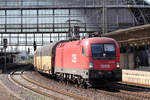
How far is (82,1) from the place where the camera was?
5084 cm

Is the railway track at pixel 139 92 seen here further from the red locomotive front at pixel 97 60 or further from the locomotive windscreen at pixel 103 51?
the locomotive windscreen at pixel 103 51

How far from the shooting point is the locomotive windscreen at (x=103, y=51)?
1622 cm

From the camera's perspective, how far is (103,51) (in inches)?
A: 645

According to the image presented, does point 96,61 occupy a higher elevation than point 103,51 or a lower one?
lower

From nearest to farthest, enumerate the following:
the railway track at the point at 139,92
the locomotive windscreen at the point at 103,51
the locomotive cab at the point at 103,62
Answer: the railway track at the point at 139,92 → the locomotive cab at the point at 103,62 → the locomotive windscreen at the point at 103,51

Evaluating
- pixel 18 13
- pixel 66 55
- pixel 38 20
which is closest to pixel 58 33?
pixel 38 20

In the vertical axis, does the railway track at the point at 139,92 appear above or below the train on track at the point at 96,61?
below

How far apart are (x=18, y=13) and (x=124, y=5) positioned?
19489 millimetres

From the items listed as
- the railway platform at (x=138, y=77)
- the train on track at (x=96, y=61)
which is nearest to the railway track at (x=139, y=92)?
the train on track at (x=96, y=61)

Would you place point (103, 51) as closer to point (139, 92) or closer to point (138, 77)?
point (139, 92)

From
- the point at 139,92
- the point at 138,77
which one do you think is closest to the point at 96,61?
the point at 139,92

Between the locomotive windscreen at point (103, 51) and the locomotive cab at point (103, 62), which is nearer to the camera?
the locomotive cab at point (103, 62)

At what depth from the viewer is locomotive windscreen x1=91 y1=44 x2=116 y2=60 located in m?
16.2

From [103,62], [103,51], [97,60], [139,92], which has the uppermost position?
[103,51]
